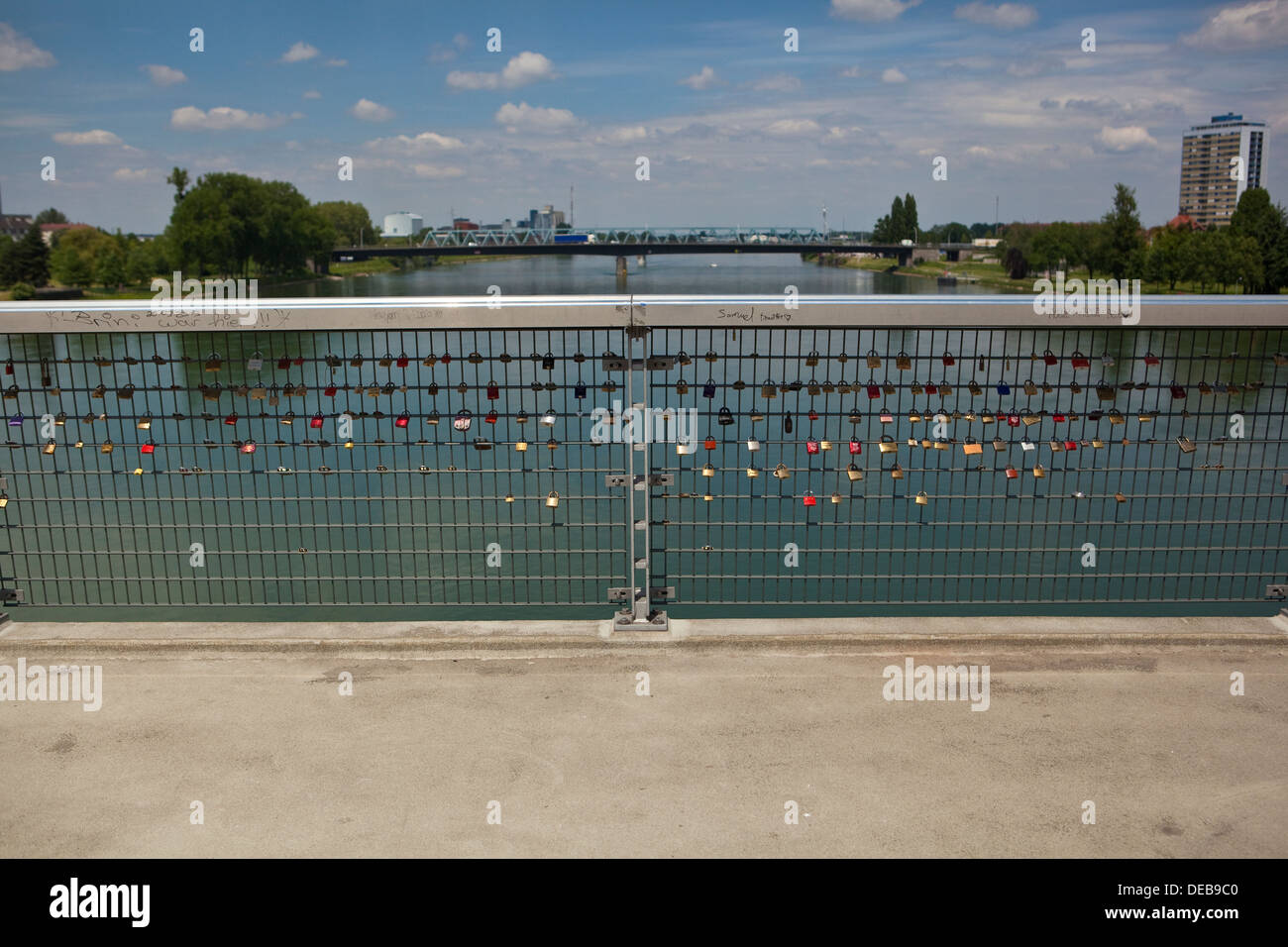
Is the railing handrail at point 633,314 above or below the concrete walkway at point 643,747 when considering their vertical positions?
above

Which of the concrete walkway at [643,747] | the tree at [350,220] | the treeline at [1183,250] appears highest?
the tree at [350,220]

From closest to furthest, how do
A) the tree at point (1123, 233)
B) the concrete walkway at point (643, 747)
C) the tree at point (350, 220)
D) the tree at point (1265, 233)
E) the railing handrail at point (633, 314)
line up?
Answer: the concrete walkway at point (643, 747) < the railing handrail at point (633, 314) < the tree at point (1265, 233) < the tree at point (1123, 233) < the tree at point (350, 220)

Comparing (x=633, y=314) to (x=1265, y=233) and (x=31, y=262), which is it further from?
(x=31, y=262)

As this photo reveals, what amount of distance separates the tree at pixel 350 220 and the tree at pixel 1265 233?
86.2m

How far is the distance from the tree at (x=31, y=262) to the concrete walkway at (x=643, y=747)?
70.6 meters

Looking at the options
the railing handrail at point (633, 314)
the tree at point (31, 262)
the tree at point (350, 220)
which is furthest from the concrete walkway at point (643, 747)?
the tree at point (350, 220)

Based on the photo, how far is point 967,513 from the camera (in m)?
14.7

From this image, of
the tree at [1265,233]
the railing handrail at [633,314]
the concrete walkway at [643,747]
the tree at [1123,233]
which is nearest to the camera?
the concrete walkway at [643,747]

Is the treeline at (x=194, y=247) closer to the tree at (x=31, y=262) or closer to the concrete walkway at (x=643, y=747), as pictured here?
the tree at (x=31, y=262)

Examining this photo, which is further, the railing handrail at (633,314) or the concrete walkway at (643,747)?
the railing handrail at (633,314)

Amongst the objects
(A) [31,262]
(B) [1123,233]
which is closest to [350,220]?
(A) [31,262]

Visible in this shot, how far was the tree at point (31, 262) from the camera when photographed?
64188 millimetres

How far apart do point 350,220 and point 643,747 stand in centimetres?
12441

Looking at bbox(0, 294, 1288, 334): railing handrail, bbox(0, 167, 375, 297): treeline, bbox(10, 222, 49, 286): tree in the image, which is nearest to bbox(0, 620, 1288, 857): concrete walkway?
bbox(0, 294, 1288, 334): railing handrail
